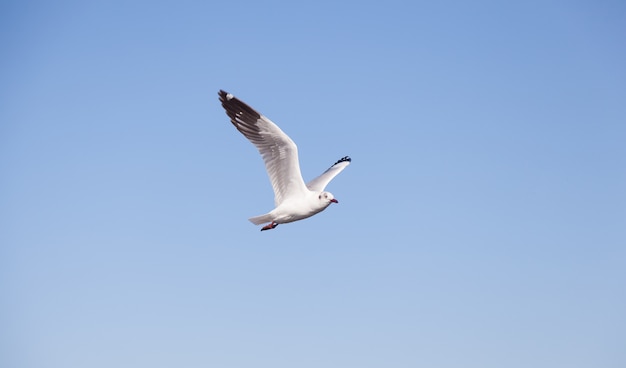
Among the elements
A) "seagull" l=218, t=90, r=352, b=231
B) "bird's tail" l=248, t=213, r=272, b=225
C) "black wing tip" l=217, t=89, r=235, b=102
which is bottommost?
"bird's tail" l=248, t=213, r=272, b=225

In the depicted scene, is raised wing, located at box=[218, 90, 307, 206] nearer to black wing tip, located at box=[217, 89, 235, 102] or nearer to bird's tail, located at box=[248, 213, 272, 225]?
black wing tip, located at box=[217, 89, 235, 102]

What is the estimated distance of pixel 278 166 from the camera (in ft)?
55.3

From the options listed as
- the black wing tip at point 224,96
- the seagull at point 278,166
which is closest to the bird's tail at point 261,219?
the seagull at point 278,166

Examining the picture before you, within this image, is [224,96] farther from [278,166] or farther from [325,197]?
[325,197]

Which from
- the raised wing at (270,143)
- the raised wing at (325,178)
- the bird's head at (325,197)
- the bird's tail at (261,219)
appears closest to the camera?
the raised wing at (270,143)

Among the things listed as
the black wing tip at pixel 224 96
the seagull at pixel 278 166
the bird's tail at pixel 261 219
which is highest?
the black wing tip at pixel 224 96

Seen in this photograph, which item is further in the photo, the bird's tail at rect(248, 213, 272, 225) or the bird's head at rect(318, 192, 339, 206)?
the bird's tail at rect(248, 213, 272, 225)

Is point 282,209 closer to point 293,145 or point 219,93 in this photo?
point 293,145

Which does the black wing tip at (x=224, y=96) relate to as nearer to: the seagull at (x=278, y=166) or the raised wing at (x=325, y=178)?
the seagull at (x=278, y=166)

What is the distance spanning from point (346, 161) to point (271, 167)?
6475mm

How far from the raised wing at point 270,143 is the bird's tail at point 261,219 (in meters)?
0.80

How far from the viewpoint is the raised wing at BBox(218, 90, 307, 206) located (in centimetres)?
1630

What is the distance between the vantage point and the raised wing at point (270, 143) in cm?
1630

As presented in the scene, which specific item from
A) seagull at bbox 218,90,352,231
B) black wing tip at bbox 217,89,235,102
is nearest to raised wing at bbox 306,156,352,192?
seagull at bbox 218,90,352,231
